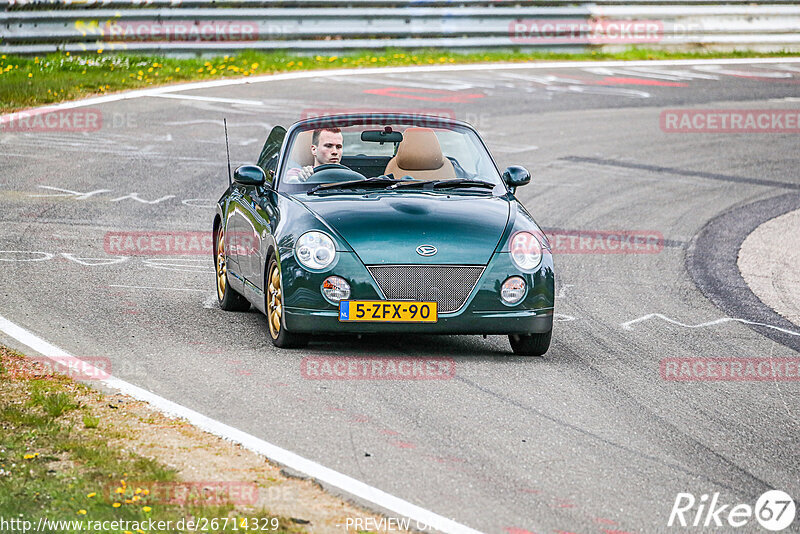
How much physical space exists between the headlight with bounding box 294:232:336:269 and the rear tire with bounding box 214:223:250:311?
1570mm

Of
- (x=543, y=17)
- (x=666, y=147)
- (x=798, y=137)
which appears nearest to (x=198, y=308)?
(x=666, y=147)

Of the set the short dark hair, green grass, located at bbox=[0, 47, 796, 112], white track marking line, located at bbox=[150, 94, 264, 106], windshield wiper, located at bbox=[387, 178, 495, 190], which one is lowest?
white track marking line, located at bbox=[150, 94, 264, 106]

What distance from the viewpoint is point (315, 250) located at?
26.2 feet

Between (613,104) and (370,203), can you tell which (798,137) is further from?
(370,203)

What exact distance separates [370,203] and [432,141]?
121cm

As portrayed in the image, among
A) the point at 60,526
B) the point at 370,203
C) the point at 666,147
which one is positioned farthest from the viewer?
the point at 666,147

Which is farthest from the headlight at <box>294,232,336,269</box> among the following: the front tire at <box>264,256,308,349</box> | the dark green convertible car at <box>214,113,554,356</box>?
the front tire at <box>264,256,308,349</box>

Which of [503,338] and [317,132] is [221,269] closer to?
[317,132]

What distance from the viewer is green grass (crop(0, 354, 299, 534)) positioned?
5070mm

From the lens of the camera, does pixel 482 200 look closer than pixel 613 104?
Yes

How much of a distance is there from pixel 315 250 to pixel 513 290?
4.06 ft

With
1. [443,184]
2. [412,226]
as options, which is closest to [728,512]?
[412,226]

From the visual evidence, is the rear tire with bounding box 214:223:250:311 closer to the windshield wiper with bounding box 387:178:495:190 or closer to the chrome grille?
the windshield wiper with bounding box 387:178:495:190

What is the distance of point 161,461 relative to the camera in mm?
5816
